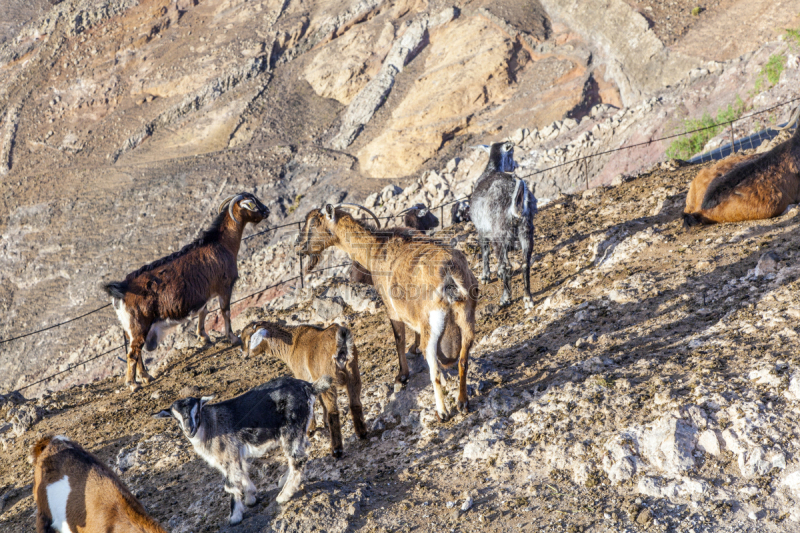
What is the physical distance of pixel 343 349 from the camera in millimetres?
6609

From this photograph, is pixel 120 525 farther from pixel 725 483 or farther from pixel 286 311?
pixel 286 311

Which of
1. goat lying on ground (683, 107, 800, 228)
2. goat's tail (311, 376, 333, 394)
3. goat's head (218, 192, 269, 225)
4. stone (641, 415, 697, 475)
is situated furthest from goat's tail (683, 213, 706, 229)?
goat's head (218, 192, 269, 225)

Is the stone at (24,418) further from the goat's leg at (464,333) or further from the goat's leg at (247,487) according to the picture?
the goat's leg at (464,333)

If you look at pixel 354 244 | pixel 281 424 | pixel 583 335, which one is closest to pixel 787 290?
pixel 583 335

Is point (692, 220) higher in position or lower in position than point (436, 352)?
lower

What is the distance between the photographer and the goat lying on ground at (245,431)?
19.0 feet

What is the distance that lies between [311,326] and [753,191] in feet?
25.2

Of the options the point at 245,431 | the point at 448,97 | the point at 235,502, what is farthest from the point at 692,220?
the point at 448,97

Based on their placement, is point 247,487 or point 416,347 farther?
point 416,347

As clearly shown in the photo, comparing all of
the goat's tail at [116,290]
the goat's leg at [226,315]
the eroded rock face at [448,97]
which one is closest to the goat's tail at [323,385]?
the goat's tail at [116,290]

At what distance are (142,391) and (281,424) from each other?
614 cm

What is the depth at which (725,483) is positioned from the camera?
5.00 metres

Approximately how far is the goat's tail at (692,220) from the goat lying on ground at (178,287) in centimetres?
828

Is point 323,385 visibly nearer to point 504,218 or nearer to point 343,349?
point 343,349
